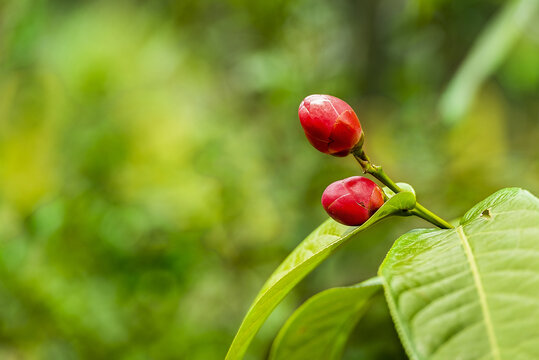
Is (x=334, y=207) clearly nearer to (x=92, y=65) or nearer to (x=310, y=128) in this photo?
(x=310, y=128)

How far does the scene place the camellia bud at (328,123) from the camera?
523 millimetres

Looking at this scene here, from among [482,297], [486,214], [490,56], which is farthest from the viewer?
[490,56]

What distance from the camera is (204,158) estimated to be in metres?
1.96

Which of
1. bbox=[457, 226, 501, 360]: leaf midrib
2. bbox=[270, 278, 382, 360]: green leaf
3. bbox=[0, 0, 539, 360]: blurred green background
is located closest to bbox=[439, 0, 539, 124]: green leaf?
bbox=[0, 0, 539, 360]: blurred green background

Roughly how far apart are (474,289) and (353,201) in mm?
178

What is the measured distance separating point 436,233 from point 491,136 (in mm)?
2248

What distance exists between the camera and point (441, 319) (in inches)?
13.4

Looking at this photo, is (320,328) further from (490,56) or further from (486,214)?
(490,56)

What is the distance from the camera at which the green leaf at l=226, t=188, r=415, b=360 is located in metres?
0.48

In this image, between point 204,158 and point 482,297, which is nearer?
point 482,297

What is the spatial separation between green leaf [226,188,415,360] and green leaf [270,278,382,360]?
119 mm

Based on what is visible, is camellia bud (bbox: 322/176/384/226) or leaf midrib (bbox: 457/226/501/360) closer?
leaf midrib (bbox: 457/226/501/360)

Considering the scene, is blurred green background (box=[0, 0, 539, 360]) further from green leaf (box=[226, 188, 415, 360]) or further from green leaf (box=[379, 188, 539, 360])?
green leaf (box=[379, 188, 539, 360])

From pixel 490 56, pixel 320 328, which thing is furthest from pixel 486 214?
pixel 490 56
